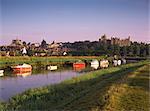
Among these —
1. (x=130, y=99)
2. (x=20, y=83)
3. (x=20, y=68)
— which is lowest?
(x=20, y=83)

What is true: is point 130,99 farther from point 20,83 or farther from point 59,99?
point 20,83

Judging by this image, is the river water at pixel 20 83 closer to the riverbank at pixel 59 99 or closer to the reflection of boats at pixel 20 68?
the riverbank at pixel 59 99

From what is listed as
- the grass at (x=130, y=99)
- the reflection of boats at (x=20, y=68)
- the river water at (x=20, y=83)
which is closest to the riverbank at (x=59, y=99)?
the grass at (x=130, y=99)

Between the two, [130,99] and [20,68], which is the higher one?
[20,68]

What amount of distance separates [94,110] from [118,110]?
1.01 metres

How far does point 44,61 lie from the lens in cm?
6988

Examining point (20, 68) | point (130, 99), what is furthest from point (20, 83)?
point (130, 99)

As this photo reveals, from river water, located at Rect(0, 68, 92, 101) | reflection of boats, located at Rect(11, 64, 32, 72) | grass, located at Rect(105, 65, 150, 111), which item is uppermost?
reflection of boats, located at Rect(11, 64, 32, 72)

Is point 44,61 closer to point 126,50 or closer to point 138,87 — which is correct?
point 138,87

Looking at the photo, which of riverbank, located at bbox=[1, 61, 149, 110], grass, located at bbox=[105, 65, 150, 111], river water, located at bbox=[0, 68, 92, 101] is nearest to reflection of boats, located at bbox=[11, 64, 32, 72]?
river water, located at bbox=[0, 68, 92, 101]

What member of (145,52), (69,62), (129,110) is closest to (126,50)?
(145,52)

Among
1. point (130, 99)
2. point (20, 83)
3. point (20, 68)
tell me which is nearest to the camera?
point (130, 99)

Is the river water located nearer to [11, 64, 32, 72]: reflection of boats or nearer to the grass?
[11, 64, 32, 72]: reflection of boats

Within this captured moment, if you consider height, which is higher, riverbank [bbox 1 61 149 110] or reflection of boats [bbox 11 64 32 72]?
reflection of boats [bbox 11 64 32 72]
